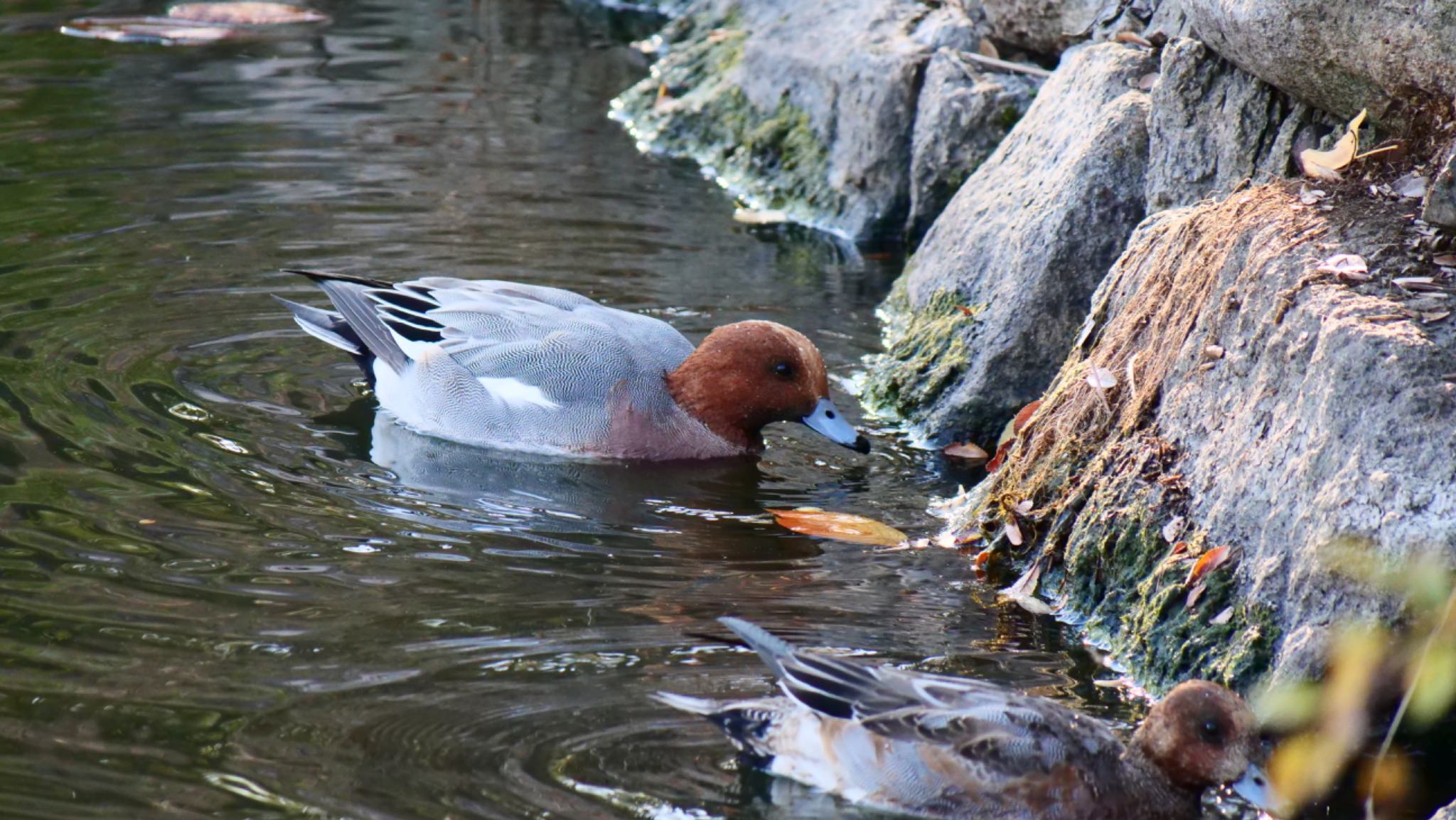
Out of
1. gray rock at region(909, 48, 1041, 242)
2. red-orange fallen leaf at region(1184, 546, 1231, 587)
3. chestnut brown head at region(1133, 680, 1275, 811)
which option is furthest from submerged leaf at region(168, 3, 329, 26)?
chestnut brown head at region(1133, 680, 1275, 811)

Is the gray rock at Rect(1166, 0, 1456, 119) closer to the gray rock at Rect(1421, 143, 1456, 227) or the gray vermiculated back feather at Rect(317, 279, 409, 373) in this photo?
the gray rock at Rect(1421, 143, 1456, 227)

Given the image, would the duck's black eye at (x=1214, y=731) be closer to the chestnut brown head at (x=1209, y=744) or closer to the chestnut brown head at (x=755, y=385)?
the chestnut brown head at (x=1209, y=744)

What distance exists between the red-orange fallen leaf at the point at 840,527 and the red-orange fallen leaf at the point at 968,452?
36.0 inches

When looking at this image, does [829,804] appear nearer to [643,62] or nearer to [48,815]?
[48,815]

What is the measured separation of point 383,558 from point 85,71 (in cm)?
812

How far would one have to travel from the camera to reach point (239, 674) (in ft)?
15.1

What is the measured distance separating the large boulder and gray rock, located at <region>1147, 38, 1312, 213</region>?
348 millimetres

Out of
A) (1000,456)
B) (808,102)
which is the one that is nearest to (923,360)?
(1000,456)

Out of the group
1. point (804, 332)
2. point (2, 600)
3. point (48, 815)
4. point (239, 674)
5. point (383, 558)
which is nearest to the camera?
point (48, 815)

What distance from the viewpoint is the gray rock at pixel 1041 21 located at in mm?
8391

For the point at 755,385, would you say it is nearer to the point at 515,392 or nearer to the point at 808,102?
the point at 515,392

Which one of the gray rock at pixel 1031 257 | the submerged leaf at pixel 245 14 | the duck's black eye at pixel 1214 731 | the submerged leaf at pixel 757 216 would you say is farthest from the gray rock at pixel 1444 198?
the submerged leaf at pixel 245 14

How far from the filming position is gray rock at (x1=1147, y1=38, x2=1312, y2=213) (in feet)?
20.0

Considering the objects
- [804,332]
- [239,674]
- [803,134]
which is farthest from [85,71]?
[239,674]
